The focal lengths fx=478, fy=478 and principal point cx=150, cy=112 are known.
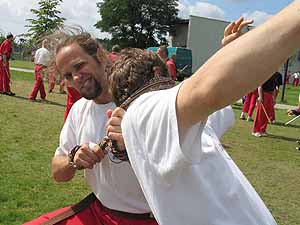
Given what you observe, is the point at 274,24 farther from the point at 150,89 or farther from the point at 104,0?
the point at 104,0

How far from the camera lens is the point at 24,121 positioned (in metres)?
9.52

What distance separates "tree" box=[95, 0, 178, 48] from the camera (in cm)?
7062

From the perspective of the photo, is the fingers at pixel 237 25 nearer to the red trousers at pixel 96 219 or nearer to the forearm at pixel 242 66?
the forearm at pixel 242 66

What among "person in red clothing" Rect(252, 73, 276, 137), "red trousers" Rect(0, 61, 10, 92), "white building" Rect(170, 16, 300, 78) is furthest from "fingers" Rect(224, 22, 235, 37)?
"white building" Rect(170, 16, 300, 78)

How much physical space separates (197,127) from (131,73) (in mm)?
485

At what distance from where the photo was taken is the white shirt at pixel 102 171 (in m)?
2.35

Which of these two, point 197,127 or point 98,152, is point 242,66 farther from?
point 98,152

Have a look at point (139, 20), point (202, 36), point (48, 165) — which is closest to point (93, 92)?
point (48, 165)

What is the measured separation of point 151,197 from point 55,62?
1482 millimetres

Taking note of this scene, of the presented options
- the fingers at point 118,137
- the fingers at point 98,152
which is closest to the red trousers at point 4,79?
the fingers at point 98,152

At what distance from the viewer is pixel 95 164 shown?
2240 millimetres

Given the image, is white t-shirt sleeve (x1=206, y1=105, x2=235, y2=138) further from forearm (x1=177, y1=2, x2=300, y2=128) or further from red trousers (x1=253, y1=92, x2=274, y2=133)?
red trousers (x1=253, y1=92, x2=274, y2=133)

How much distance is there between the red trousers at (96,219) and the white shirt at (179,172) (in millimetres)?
933

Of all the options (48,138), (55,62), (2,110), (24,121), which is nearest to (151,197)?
(55,62)
